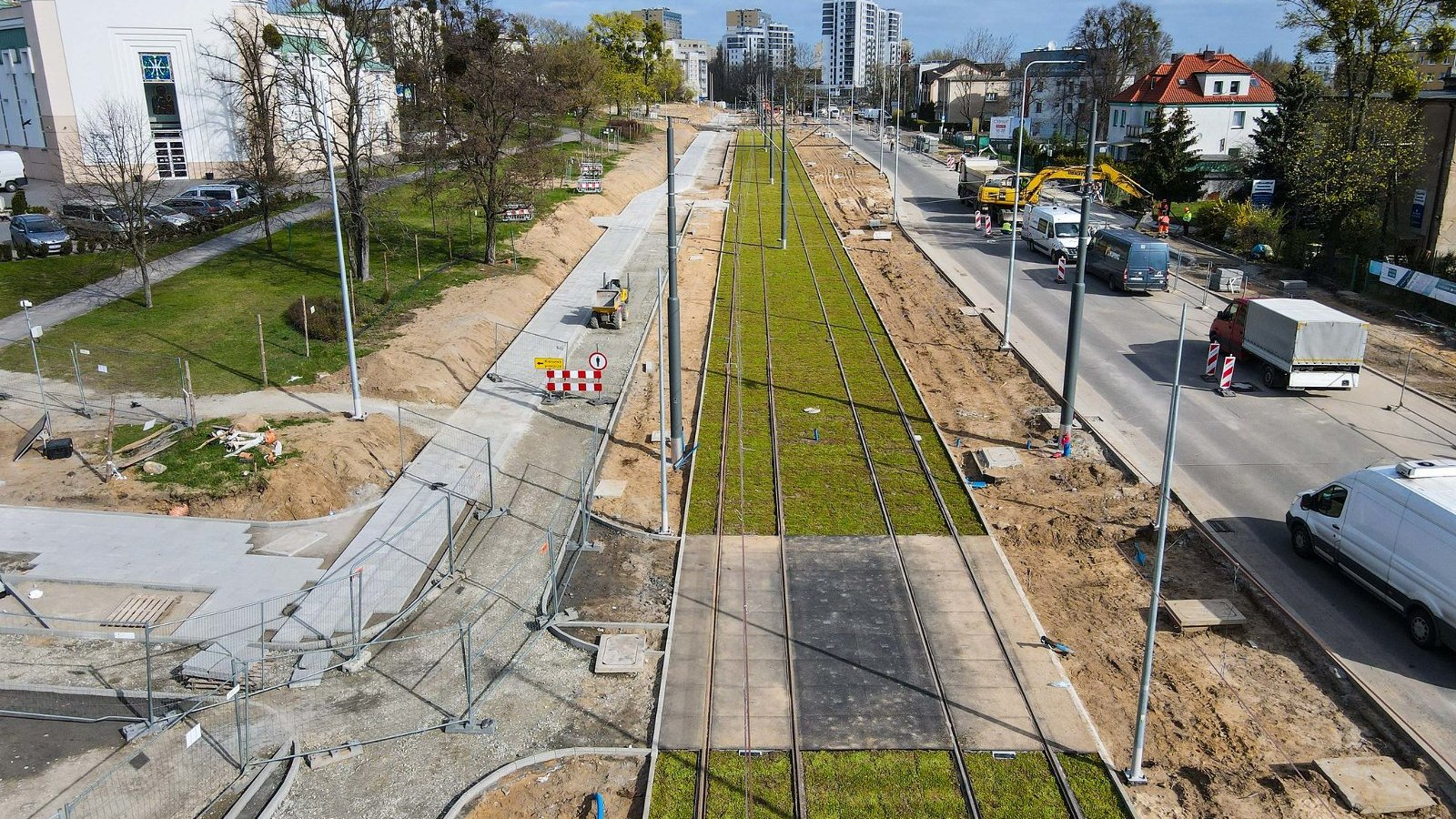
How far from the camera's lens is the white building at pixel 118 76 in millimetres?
56000

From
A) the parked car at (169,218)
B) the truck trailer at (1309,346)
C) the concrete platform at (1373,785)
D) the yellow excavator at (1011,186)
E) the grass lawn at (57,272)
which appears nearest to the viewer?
the concrete platform at (1373,785)

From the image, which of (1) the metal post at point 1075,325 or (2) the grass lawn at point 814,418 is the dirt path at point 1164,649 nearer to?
(1) the metal post at point 1075,325

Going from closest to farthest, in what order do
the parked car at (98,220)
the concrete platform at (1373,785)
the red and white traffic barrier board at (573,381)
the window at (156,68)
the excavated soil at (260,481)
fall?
the concrete platform at (1373,785) < the excavated soil at (260,481) < the red and white traffic barrier board at (573,381) < the parked car at (98,220) < the window at (156,68)

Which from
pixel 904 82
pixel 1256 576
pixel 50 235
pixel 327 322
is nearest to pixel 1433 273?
pixel 1256 576

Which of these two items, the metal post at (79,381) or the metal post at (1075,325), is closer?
the metal post at (1075,325)

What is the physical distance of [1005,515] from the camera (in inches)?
784

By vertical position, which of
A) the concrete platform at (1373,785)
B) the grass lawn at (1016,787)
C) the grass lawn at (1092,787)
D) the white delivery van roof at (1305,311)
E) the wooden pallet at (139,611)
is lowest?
the concrete platform at (1373,785)

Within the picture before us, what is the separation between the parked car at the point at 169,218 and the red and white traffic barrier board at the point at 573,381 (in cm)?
2221

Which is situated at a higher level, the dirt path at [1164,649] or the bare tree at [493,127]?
the bare tree at [493,127]

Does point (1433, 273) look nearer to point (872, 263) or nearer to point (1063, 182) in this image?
point (872, 263)

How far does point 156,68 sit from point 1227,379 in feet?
194

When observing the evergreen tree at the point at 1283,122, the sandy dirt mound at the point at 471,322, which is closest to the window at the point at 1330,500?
the sandy dirt mound at the point at 471,322

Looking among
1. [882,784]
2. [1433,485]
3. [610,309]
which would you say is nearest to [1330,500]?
[1433,485]

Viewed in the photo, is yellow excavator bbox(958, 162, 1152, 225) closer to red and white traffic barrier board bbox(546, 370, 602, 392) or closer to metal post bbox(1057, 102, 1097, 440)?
metal post bbox(1057, 102, 1097, 440)
